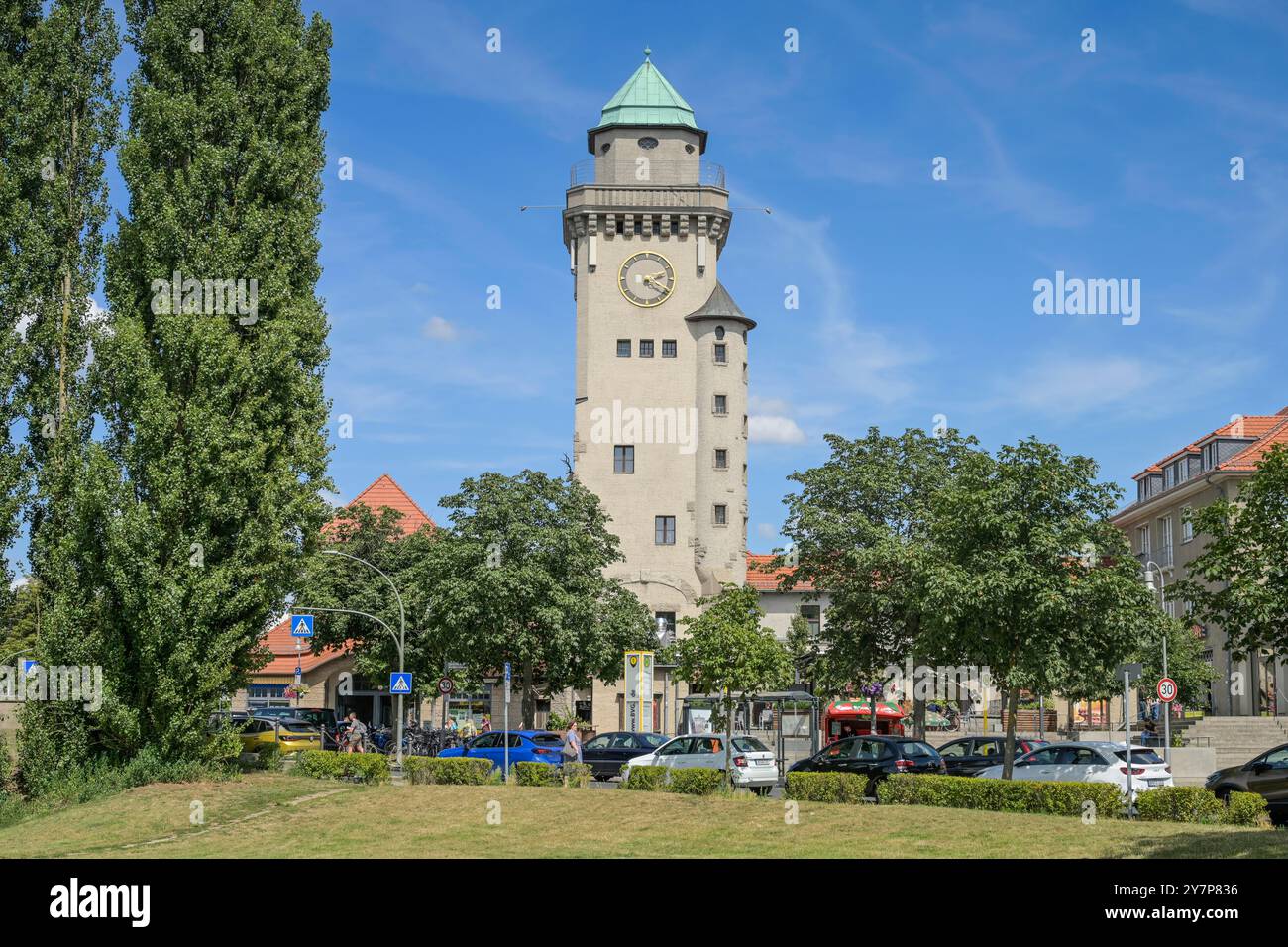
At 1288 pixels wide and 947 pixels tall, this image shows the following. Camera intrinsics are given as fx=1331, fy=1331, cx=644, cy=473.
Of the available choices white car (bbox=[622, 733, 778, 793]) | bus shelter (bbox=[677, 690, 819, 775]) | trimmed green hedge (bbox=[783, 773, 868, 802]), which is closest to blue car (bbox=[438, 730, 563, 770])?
bus shelter (bbox=[677, 690, 819, 775])

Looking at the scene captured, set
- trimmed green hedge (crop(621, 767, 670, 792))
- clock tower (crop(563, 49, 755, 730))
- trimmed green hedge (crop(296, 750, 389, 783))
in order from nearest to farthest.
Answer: trimmed green hedge (crop(621, 767, 670, 792)), trimmed green hedge (crop(296, 750, 389, 783)), clock tower (crop(563, 49, 755, 730))

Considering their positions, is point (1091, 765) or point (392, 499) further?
point (392, 499)

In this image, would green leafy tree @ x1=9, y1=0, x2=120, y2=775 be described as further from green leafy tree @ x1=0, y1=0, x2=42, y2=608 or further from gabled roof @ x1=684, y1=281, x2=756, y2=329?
gabled roof @ x1=684, y1=281, x2=756, y2=329

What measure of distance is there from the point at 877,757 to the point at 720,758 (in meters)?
4.11

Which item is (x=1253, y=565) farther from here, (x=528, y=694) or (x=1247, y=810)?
(x=528, y=694)

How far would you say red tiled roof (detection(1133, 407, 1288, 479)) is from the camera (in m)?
62.6

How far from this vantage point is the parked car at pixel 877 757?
31.6 m

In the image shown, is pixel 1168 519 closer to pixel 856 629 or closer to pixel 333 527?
pixel 856 629

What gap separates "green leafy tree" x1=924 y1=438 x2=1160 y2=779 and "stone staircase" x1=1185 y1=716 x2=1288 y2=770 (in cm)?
2426

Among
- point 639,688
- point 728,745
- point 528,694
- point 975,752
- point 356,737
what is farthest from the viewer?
point 528,694

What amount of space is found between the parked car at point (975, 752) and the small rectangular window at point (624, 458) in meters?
32.7

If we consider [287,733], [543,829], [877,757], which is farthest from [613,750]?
[543,829]

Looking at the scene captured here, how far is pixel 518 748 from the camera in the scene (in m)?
40.8
